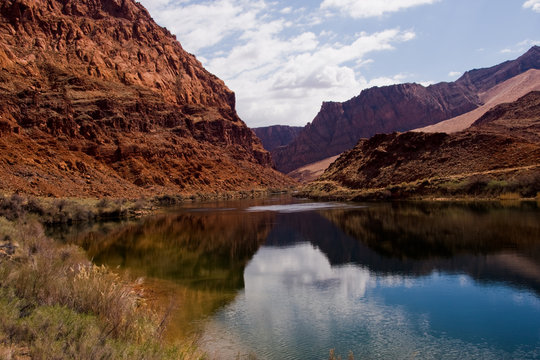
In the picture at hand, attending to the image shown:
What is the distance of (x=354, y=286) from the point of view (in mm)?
13797

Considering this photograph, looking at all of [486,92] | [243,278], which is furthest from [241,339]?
[486,92]

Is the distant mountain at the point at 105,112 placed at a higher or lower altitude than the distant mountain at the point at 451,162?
higher

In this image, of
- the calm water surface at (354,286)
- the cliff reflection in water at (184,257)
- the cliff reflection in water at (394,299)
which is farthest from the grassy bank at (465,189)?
the cliff reflection in water at (184,257)

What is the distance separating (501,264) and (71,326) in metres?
15.3

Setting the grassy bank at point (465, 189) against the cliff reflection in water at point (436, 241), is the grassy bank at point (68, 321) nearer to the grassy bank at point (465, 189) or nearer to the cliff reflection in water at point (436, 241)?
the cliff reflection in water at point (436, 241)

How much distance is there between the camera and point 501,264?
1537 centimetres

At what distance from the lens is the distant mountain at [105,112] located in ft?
184

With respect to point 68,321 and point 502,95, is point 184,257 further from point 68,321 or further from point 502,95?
point 502,95

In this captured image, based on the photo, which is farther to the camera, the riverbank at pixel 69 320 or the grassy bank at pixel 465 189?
the grassy bank at pixel 465 189

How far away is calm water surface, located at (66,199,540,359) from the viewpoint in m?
8.97

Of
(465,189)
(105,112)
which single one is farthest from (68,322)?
(105,112)

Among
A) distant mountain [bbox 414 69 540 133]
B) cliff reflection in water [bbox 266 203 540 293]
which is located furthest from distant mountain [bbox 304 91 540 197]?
distant mountain [bbox 414 69 540 133]

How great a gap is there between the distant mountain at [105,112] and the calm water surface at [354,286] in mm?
28755

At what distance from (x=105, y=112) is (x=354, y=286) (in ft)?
253
